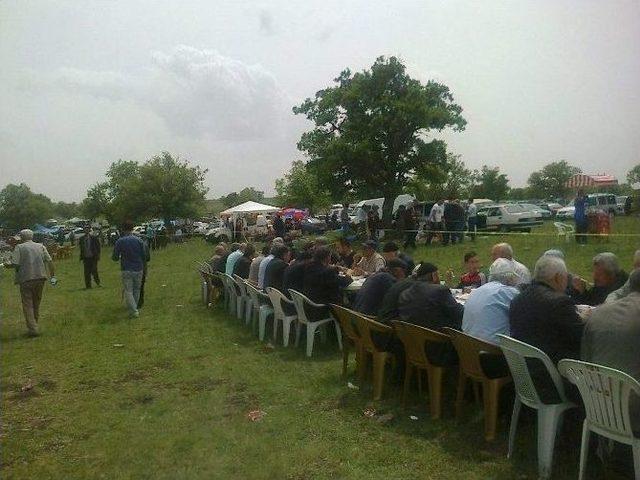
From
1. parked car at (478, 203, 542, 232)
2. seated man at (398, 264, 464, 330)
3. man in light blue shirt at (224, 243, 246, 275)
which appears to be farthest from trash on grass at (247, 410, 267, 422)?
parked car at (478, 203, 542, 232)

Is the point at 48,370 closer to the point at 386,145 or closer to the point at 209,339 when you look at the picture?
the point at 209,339

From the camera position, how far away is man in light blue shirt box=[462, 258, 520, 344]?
14.7ft

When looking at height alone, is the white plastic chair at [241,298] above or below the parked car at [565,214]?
below

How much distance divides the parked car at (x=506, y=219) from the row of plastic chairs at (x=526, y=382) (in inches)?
845

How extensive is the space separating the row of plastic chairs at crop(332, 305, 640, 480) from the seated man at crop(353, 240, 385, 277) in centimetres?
287

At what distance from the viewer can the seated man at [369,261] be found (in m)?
8.49

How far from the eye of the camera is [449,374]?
5879 mm

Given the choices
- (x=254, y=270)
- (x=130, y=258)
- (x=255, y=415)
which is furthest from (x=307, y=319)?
(x=130, y=258)

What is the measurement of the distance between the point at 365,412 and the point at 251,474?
1407 millimetres

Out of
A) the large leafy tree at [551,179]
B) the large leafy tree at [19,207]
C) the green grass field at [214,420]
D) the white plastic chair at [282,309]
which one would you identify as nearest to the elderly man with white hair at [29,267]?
the green grass field at [214,420]

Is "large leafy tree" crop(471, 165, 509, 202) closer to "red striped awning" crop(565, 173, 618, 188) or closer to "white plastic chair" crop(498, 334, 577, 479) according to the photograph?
"red striped awning" crop(565, 173, 618, 188)

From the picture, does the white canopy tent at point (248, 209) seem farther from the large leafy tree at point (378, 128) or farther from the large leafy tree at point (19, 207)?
the large leafy tree at point (19, 207)

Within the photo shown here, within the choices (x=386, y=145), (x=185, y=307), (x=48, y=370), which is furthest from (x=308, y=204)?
(x=48, y=370)

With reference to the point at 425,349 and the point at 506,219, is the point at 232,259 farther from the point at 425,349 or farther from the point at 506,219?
the point at 506,219
